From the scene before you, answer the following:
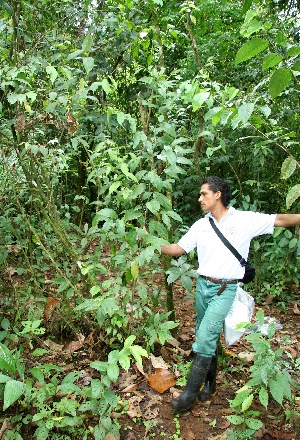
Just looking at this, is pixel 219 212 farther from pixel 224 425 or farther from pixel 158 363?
pixel 224 425

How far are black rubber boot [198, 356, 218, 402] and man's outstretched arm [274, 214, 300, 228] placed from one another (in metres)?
1.20

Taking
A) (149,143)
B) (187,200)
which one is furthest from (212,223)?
(187,200)

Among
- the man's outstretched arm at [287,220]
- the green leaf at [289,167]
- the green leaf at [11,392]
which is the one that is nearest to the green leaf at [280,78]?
the green leaf at [289,167]

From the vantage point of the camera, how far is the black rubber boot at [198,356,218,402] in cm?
302

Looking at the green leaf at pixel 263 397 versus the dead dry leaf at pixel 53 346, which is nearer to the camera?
the green leaf at pixel 263 397

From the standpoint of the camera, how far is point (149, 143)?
2.77m

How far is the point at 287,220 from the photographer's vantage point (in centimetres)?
279

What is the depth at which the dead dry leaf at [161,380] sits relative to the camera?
10.2 ft

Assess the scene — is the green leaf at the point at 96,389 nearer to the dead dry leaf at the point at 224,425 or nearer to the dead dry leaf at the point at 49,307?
the dead dry leaf at the point at 224,425

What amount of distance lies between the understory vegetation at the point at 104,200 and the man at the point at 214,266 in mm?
200

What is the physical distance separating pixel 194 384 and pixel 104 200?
5.52ft

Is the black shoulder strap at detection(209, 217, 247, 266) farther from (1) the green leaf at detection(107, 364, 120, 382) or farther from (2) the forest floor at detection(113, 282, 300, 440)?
(1) the green leaf at detection(107, 364, 120, 382)

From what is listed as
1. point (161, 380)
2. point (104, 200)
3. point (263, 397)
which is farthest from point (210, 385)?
point (104, 200)

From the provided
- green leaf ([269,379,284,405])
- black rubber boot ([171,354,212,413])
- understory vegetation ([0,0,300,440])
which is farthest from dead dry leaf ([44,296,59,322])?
green leaf ([269,379,284,405])
